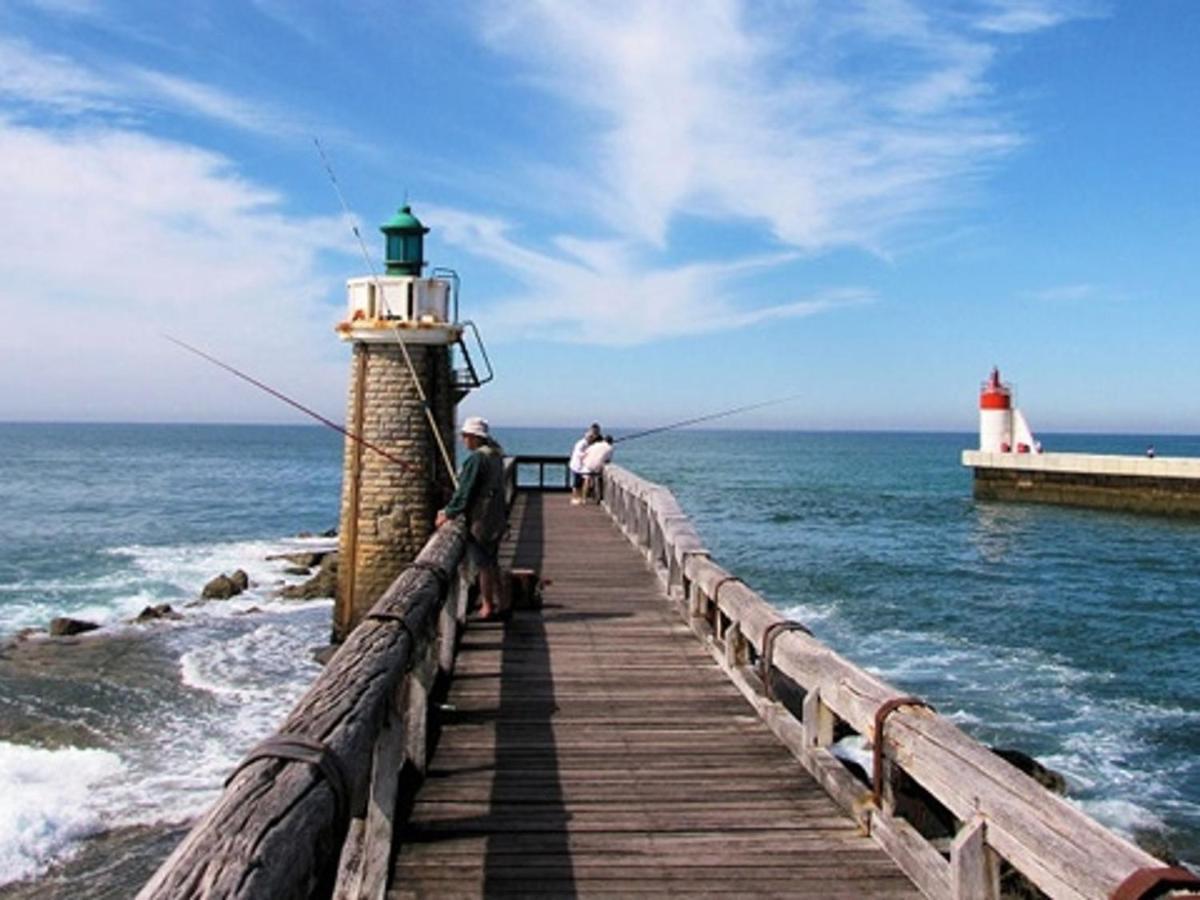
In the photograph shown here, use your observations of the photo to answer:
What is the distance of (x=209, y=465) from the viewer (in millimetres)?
96688

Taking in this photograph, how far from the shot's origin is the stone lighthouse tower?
2002 centimetres

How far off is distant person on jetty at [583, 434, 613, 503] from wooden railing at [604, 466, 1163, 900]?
11.3 meters

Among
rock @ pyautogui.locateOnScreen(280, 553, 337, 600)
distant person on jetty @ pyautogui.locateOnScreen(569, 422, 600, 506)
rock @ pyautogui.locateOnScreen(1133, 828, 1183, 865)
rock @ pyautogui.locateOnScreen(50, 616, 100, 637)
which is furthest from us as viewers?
rock @ pyautogui.locateOnScreen(280, 553, 337, 600)

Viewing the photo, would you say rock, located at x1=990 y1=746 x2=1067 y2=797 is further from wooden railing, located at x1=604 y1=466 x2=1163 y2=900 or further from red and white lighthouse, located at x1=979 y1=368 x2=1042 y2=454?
red and white lighthouse, located at x1=979 y1=368 x2=1042 y2=454

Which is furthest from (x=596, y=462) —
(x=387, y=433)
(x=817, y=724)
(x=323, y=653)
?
(x=817, y=724)

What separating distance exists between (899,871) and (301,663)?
1721 cm

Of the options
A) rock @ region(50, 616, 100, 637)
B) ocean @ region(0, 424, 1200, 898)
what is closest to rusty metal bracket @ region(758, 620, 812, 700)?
ocean @ region(0, 424, 1200, 898)

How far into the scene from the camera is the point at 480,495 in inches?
321

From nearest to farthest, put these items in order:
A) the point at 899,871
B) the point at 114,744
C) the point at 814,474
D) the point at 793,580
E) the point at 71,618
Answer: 1. the point at 899,871
2. the point at 114,744
3. the point at 71,618
4. the point at 793,580
5. the point at 814,474

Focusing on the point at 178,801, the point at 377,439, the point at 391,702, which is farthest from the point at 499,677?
the point at 377,439

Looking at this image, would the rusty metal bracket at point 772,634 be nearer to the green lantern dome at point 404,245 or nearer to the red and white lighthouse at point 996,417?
the green lantern dome at point 404,245

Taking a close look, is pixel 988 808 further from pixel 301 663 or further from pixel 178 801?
pixel 301 663

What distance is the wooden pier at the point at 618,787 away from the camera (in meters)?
2.70

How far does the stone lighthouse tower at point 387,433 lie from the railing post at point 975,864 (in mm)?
17054
